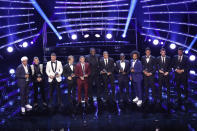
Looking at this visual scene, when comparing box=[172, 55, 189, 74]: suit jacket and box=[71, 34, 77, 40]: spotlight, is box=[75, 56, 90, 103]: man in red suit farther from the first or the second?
box=[71, 34, 77, 40]: spotlight

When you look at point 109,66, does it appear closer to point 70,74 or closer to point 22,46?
point 70,74

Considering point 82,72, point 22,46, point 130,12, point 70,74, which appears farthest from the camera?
point 22,46

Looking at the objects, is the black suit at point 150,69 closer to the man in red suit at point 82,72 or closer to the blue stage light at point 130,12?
the man in red suit at point 82,72

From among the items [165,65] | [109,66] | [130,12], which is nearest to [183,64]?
[165,65]

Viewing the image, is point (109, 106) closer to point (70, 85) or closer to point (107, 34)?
point (70, 85)

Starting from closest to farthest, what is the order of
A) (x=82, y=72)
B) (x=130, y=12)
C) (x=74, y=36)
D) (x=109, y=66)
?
(x=82, y=72)
(x=109, y=66)
(x=130, y=12)
(x=74, y=36)

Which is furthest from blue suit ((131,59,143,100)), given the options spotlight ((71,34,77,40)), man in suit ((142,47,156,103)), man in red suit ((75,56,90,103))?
spotlight ((71,34,77,40))

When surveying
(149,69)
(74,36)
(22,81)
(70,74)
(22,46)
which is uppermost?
(74,36)

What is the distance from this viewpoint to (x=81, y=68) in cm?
714

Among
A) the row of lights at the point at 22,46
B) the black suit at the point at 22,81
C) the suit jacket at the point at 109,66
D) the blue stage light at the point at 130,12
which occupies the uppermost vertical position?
the blue stage light at the point at 130,12

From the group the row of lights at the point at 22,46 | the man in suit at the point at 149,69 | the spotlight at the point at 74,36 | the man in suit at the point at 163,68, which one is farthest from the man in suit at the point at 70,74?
the spotlight at the point at 74,36

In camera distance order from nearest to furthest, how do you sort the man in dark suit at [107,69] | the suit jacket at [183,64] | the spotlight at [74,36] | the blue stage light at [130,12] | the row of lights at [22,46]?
the suit jacket at [183,64], the man in dark suit at [107,69], the blue stage light at [130,12], the row of lights at [22,46], the spotlight at [74,36]

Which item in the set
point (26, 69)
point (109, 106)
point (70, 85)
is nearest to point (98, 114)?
point (109, 106)

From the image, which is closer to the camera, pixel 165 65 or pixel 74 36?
pixel 165 65
